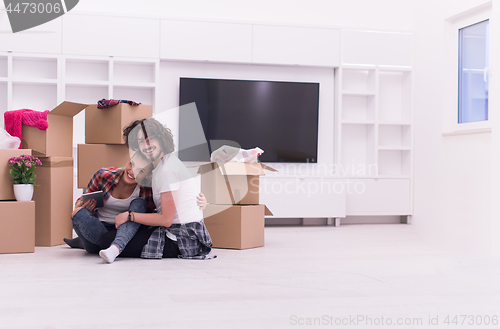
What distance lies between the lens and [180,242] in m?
2.51

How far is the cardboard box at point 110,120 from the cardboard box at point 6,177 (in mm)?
464

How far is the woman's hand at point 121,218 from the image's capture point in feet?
7.83

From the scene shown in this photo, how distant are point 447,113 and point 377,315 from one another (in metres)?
2.77

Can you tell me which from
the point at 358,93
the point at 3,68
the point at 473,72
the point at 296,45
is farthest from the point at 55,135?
the point at 473,72

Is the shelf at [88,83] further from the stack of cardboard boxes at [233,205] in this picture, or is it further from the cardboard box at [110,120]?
the stack of cardboard boxes at [233,205]

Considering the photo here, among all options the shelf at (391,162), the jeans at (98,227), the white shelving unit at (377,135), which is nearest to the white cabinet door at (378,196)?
the white shelving unit at (377,135)

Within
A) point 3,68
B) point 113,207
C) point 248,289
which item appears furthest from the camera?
point 3,68

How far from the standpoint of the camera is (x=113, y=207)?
259 centimetres

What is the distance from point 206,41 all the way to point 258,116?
2.65ft

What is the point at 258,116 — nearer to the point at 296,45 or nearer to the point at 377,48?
the point at 296,45

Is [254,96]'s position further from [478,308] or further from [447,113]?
[478,308]

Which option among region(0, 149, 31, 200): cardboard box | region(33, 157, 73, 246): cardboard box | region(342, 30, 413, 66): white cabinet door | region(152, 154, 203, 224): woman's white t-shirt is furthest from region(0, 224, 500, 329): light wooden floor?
region(342, 30, 413, 66): white cabinet door

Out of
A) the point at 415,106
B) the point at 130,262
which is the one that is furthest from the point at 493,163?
the point at 130,262

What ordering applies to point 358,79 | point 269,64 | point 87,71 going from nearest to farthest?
point 87,71, point 269,64, point 358,79
